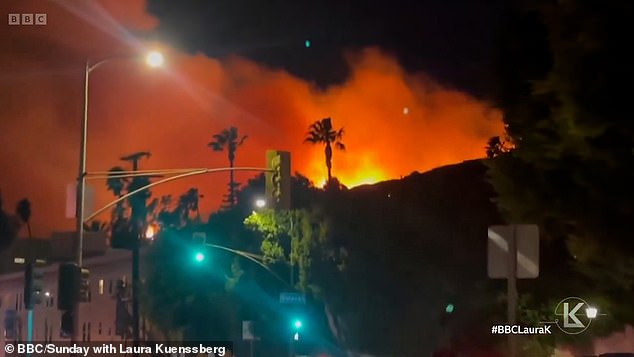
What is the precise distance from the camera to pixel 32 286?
19.1 m

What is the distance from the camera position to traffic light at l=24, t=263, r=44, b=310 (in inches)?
747

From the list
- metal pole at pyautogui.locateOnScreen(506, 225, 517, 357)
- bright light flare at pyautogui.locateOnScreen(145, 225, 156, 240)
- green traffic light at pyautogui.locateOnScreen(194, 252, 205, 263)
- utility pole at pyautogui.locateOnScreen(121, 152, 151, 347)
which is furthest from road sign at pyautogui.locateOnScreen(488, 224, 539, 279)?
bright light flare at pyautogui.locateOnScreen(145, 225, 156, 240)

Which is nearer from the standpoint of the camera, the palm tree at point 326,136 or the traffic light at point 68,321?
the traffic light at point 68,321

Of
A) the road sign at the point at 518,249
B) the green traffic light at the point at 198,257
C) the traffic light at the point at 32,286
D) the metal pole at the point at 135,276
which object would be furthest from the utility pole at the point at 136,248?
the road sign at the point at 518,249

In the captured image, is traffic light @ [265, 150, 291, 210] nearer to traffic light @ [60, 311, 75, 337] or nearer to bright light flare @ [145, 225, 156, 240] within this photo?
traffic light @ [60, 311, 75, 337]

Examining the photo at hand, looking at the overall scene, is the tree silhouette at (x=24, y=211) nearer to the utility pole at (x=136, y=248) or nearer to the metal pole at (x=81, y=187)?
the utility pole at (x=136, y=248)

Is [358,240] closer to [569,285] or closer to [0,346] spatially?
[0,346]

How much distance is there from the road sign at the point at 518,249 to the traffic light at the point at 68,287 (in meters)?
10.9

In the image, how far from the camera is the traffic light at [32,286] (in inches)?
747

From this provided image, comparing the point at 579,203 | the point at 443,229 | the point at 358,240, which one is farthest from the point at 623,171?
the point at 358,240

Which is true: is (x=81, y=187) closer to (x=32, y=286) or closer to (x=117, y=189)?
(x=32, y=286)

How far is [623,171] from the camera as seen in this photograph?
417 inches

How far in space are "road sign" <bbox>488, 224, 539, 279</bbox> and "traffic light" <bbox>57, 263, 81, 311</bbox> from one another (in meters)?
10.9

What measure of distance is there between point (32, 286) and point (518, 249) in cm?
1271
